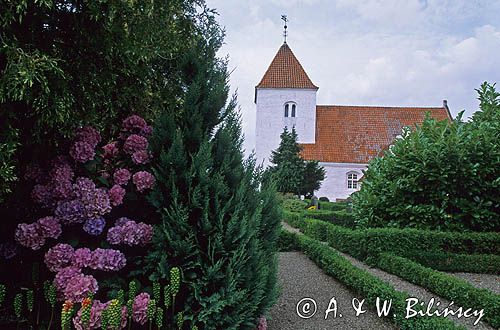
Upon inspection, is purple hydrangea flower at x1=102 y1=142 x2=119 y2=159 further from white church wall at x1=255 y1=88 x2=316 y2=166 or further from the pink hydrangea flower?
white church wall at x1=255 y1=88 x2=316 y2=166

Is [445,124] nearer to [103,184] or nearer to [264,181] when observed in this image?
[264,181]

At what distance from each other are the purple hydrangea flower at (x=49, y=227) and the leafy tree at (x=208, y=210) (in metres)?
0.73

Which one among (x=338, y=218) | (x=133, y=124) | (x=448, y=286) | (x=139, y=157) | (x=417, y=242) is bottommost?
(x=448, y=286)

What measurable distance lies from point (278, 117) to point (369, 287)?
29143 millimetres

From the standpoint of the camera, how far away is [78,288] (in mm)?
2936

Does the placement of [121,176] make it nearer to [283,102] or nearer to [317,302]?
[317,302]

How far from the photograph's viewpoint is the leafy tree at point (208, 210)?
3.36 m

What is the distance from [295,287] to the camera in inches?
243

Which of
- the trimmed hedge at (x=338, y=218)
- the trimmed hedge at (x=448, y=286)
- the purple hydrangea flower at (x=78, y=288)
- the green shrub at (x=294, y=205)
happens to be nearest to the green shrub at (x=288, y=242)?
the trimmed hedge at (x=448, y=286)

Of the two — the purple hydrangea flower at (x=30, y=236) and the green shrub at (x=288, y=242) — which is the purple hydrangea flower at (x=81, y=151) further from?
the green shrub at (x=288, y=242)

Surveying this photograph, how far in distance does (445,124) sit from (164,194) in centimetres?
788

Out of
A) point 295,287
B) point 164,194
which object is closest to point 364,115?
point 295,287

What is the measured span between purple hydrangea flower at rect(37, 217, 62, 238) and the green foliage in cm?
724

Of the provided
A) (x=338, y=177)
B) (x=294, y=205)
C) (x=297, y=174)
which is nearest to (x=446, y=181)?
(x=294, y=205)
